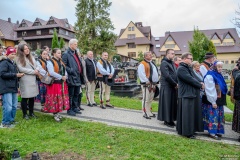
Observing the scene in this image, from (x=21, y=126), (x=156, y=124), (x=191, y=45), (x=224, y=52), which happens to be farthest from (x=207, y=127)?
(x=224, y=52)

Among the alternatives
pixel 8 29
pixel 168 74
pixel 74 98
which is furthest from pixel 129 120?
pixel 8 29

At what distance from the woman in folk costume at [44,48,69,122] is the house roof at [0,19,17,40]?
44228 mm

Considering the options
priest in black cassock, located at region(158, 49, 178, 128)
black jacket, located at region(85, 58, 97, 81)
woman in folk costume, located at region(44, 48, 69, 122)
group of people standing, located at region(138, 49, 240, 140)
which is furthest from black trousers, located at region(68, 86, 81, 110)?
group of people standing, located at region(138, 49, 240, 140)

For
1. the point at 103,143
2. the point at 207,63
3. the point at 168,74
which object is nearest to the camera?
the point at 103,143

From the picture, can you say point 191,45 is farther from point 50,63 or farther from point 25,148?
point 25,148

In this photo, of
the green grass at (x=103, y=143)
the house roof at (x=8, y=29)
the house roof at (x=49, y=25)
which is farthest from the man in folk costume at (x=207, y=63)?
the house roof at (x=8, y=29)

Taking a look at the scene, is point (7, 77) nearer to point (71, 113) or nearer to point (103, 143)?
point (71, 113)

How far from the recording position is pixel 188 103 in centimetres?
537

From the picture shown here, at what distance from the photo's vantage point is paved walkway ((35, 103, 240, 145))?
5672 millimetres

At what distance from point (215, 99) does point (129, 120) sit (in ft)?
8.38

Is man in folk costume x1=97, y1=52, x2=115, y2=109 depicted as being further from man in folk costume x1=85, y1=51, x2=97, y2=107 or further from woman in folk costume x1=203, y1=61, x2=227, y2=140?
woman in folk costume x1=203, y1=61, x2=227, y2=140

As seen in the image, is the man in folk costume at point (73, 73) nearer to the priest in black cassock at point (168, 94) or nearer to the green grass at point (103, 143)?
the green grass at point (103, 143)

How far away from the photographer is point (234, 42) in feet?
149

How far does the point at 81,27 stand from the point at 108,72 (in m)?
25.6
